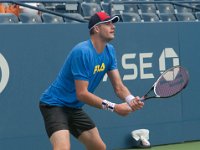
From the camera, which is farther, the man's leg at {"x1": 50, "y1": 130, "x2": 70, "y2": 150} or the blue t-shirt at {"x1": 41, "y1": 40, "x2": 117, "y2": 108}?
the blue t-shirt at {"x1": 41, "y1": 40, "x2": 117, "y2": 108}

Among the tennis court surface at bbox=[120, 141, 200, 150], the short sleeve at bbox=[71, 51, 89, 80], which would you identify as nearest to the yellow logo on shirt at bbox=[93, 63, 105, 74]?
the short sleeve at bbox=[71, 51, 89, 80]

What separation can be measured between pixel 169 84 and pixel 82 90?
36.8 inches

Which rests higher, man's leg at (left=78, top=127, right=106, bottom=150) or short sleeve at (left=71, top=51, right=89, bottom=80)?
short sleeve at (left=71, top=51, right=89, bottom=80)

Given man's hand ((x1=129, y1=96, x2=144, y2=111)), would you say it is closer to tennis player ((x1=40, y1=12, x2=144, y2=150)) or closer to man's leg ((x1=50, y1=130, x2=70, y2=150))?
tennis player ((x1=40, y1=12, x2=144, y2=150))

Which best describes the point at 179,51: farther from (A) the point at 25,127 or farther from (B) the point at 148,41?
(A) the point at 25,127

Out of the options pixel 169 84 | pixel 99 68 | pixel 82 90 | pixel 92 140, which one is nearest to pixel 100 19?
pixel 99 68

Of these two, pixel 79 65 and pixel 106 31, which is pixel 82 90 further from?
pixel 106 31

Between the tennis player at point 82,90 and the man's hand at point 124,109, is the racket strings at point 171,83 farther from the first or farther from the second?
the man's hand at point 124,109

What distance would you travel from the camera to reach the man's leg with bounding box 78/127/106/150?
637 cm

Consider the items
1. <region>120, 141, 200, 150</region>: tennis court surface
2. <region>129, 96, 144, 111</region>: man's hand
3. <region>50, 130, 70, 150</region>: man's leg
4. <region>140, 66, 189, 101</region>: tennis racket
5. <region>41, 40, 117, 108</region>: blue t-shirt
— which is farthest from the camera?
<region>120, 141, 200, 150</region>: tennis court surface

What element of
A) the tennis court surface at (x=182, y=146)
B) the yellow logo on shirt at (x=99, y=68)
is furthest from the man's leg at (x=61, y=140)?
the tennis court surface at (x=182, y=146)

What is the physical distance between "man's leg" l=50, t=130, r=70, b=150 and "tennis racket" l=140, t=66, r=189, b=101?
908 mm

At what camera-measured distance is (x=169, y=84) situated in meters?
6.32

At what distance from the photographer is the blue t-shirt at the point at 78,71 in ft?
20.0
